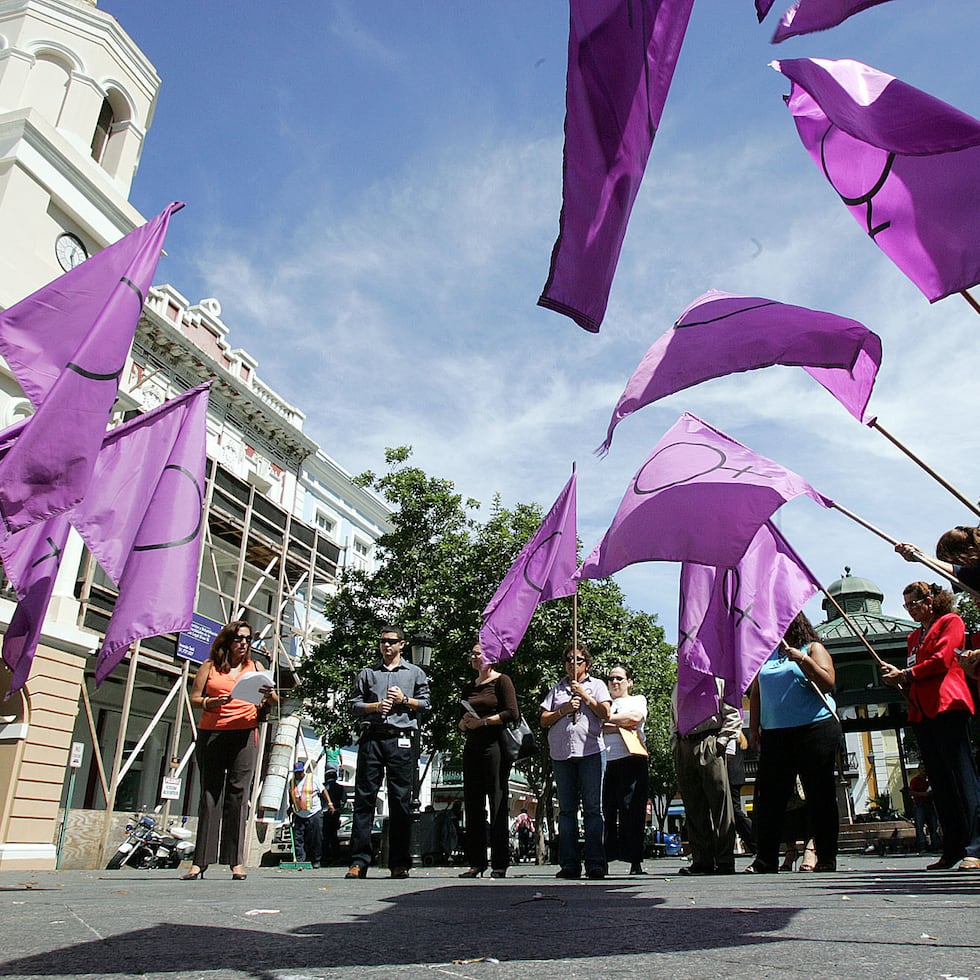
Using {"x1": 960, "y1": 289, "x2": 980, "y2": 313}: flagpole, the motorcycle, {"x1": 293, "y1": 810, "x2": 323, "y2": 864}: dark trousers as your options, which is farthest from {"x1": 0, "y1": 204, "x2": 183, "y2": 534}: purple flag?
the motorcycle

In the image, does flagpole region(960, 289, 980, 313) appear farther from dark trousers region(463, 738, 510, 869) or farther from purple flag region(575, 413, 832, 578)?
dark trousers region(463, 738, 510, 869)

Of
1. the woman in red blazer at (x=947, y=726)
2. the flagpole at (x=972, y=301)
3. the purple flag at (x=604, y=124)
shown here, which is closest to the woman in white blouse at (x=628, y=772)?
the woman in red blazer at (x=947, y=726)

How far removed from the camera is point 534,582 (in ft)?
24.4

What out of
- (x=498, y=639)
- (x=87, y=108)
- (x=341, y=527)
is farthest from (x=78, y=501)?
(x=341, y=527)

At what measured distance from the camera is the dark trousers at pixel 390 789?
6.54m

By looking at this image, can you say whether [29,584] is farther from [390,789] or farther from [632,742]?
[632,742]

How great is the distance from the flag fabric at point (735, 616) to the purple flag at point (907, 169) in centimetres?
198

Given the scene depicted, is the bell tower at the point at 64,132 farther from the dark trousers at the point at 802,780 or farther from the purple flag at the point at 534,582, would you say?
the dark trousers at the point at 802,780

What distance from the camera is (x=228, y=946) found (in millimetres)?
2328

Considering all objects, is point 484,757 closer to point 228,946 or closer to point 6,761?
point 228,946

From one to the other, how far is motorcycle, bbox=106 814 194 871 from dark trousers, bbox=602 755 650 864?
34.2ft

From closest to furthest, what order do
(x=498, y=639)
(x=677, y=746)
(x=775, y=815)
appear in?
1. (x=775, y=815)
2. (x=677, y=746)
3. (x=498, y=639)

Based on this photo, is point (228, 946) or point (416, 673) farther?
point (416, 673)

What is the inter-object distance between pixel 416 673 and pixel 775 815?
8.74 feet
